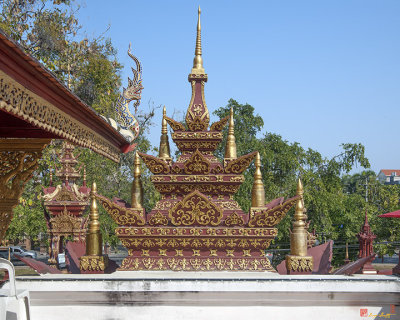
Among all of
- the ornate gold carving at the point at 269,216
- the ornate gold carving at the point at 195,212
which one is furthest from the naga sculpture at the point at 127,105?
the ornate gold carving at the point at 269,216

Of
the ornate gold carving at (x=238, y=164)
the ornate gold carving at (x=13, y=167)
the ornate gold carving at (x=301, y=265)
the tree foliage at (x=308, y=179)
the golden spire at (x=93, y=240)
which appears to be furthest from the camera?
the tree foliage at (x=308, y=179)

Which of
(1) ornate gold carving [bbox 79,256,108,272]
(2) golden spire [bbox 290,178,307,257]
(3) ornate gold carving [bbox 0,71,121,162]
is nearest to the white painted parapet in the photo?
(2) golden spire [bbox 290,178,307,257]

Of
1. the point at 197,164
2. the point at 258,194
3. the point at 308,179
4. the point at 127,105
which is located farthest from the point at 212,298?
the point at 308,179

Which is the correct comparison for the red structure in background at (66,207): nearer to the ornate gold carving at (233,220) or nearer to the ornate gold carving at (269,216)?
the ornate gold carving at (233,220)

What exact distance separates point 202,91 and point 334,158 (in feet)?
55.8

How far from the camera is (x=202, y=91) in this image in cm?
1023

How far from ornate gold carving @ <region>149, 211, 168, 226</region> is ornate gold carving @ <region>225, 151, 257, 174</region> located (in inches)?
62.5

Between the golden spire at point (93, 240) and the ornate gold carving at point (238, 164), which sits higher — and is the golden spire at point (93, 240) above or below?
below

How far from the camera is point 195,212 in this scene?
8906 mm

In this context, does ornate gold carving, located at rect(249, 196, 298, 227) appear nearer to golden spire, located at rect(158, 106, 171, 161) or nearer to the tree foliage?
golden spire, located at rect(158, 106, 171, 161)

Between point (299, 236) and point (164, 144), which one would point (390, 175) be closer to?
point (164, 144)

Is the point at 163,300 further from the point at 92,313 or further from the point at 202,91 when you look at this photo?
the point at 202,91

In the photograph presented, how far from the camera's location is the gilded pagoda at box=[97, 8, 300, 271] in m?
8.82

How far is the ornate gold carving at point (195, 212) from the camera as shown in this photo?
29.0ft
